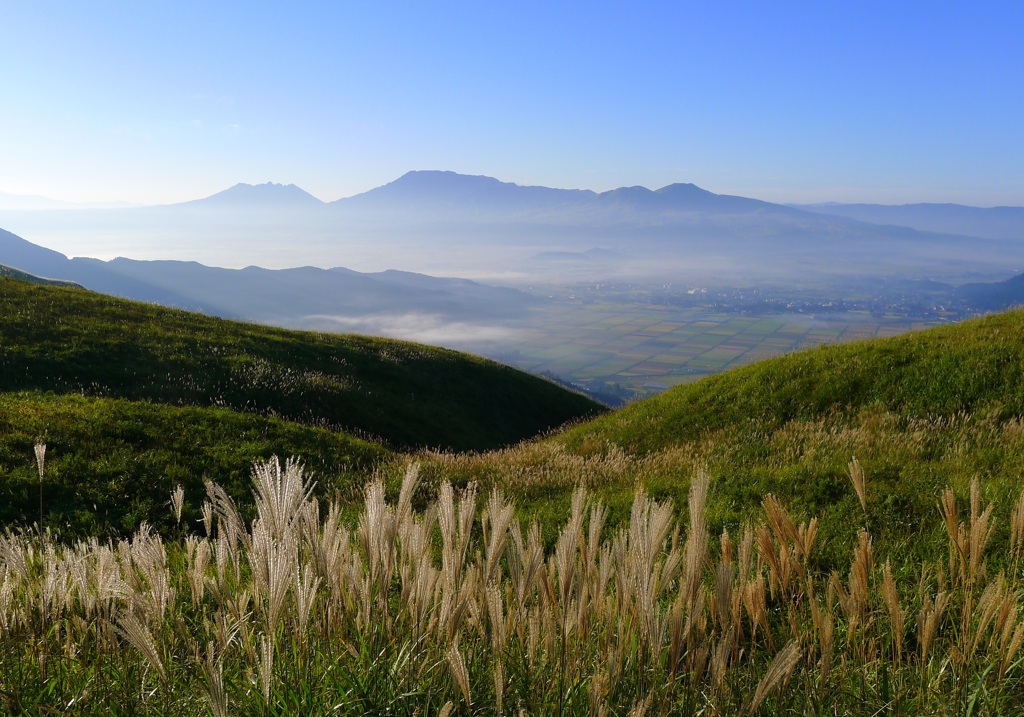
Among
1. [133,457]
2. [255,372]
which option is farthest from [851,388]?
[255,372]

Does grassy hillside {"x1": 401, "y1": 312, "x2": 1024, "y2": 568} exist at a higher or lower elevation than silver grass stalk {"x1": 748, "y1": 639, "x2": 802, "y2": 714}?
lower

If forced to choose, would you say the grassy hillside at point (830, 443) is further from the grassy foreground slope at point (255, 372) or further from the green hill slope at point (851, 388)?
the grassy foreground slope at point (255, 372)

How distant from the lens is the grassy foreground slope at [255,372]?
2069cm

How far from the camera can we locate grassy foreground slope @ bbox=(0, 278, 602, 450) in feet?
67.9

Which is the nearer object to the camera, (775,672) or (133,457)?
(775,672)

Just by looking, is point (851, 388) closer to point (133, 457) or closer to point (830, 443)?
point (830, 443)

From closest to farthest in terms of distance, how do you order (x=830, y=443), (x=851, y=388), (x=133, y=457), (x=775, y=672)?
(x=775, y=672) < (x=830, y=443) < (x=133, y=457) < (x=851, y=388)

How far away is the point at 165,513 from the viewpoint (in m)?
11.1

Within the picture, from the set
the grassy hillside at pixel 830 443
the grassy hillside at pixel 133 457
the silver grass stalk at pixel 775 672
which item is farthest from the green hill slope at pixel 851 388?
the silver grass stalk at pixel 775 672

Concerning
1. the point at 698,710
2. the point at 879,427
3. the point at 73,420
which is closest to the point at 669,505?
the point at 698,710

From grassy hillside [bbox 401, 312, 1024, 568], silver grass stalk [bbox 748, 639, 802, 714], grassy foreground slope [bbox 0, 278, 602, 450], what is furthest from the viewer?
grassy foreground slope [bbox 0, 278, 602, 450]

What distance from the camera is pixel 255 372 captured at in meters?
23.9

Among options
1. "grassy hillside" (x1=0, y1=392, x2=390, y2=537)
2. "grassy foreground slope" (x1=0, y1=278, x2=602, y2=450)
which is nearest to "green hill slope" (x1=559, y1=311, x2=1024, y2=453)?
"grassy hillside" (x1=0, y1=392, x2=390, y2=537)

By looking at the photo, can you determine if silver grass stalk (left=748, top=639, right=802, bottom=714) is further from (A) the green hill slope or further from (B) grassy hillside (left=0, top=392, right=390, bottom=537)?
(A) the green hill slope
